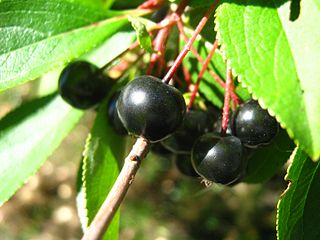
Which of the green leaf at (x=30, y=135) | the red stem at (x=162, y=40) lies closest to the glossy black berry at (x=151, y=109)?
the red stem at (x=162, y=40)

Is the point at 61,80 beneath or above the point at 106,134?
above

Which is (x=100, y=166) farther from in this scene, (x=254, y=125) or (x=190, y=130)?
(x=254, y=125)

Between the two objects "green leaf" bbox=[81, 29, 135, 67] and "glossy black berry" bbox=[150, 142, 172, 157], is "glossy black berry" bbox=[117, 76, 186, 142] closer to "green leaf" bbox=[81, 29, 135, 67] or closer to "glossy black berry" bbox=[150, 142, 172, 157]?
"glossy black berry" bbox=[150, 142, 172, 157]

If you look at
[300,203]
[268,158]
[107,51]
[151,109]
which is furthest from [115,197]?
[107,51]

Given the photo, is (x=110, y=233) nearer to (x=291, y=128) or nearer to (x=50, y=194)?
(x=291, y=128)

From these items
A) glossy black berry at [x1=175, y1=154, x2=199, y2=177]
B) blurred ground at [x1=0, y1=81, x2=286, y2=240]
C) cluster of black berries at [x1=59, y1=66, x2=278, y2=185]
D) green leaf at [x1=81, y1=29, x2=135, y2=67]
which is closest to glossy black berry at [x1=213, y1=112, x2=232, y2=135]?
cluster of black berries at [x1=59, y1=66, x2=278, y2=185]

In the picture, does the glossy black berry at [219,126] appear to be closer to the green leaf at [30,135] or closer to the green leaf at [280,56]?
the green leaf at [280,56]

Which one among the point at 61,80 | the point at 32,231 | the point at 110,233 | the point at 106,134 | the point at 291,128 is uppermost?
the point at 291,128

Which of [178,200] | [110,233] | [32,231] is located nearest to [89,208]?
[110,233]
